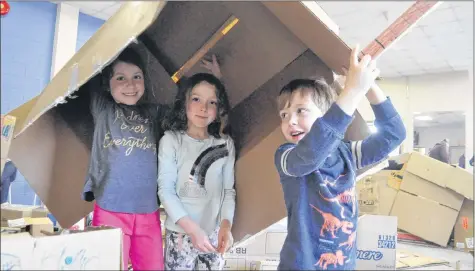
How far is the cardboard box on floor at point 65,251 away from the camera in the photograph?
52 cm

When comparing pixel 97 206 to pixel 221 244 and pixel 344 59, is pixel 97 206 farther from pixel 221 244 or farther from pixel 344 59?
pixel 344 59

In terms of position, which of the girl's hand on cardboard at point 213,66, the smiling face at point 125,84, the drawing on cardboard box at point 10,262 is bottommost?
the drawing on cardboard box at point 10,262

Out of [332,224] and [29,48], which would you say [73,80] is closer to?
[332,224]

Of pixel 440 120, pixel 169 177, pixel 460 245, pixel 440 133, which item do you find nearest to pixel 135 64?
pixel 169 177

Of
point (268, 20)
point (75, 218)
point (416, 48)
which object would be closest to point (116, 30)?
point (268, 20)

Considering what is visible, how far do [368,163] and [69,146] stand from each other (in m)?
0.72

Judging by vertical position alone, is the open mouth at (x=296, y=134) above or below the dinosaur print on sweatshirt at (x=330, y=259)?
above

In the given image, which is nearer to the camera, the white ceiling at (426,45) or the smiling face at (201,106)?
the smiling face at (201,106)

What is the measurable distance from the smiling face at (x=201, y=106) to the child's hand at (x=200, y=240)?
24 cm

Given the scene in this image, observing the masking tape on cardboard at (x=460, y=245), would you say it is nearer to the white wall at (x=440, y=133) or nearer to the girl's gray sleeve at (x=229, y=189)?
the girl's gray sleeve at (x=229, y=189)

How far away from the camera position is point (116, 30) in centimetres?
60

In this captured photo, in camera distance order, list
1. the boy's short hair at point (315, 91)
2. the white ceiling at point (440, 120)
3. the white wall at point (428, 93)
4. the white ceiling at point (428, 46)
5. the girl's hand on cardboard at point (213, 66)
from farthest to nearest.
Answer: the white ceiling at point (440, 120), the white wall at point (428, 93), the white ceiling at point (428, 46), the girl's hand on cardboard at point (213, 66), the boy's short hair at point (315, 91)

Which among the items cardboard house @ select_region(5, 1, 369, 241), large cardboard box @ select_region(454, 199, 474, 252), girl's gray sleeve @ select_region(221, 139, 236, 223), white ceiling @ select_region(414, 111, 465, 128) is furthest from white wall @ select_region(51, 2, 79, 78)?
white ceiling @ select_region(414, 111, 465, 128)

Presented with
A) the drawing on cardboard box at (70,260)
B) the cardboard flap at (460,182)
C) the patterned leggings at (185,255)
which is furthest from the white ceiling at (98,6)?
the cardboard flap at (460,182)
